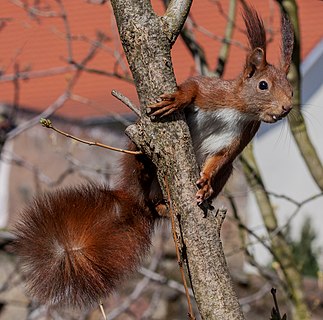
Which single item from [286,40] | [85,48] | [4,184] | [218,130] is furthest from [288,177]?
[286,40]

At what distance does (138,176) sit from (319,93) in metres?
6.01

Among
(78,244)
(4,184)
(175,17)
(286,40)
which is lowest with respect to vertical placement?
(4,184)

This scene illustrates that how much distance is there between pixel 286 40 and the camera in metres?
2.53

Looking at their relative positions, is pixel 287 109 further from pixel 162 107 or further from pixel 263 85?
pixel 162 107

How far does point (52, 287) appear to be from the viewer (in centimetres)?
212

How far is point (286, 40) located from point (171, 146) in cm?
75

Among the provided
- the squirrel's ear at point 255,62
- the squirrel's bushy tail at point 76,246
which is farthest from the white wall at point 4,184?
the squirrel's bushy tail at point 76,246

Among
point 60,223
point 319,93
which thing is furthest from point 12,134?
point 319,93

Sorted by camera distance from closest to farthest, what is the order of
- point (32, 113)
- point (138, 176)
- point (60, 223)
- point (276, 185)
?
point (60, 223) → point (138, 176) → point (32, 113) → point (276, 185)

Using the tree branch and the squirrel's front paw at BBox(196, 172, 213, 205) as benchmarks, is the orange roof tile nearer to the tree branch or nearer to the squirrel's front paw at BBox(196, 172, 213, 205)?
the squirrel's front paw at BBox(196, 172, 213, 205)

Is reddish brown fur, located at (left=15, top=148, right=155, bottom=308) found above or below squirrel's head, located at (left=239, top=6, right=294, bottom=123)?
below

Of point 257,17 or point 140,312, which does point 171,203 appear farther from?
point 140,312

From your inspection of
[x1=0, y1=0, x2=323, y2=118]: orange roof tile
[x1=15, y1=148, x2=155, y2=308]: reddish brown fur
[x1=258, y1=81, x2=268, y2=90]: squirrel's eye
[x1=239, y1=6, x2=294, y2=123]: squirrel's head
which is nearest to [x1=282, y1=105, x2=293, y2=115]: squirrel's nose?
[x1=239, y1=6, x2=294, y2=123]: squirrel's head

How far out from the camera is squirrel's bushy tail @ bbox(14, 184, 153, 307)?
7.04 ft
